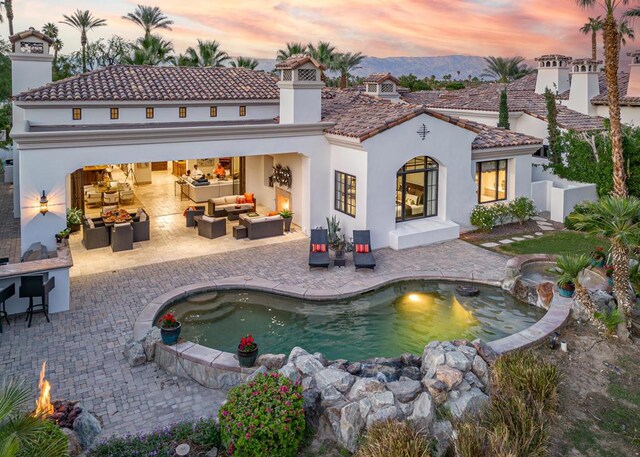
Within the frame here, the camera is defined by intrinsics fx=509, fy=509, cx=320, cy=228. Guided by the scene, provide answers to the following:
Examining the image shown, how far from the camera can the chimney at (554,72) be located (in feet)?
119

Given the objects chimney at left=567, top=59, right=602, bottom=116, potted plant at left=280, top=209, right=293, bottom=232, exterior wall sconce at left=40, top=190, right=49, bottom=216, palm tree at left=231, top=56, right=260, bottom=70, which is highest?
palm tree at left=231, top=56, right=260, bottom=70

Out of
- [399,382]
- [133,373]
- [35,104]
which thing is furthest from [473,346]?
[35,104]

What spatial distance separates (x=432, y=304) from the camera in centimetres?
1470

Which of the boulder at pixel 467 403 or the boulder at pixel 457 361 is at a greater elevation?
the boulder at pixel 457 361

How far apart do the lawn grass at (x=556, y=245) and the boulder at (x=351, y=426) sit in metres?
12.4

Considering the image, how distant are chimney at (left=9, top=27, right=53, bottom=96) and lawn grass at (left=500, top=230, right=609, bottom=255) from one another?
855 inches

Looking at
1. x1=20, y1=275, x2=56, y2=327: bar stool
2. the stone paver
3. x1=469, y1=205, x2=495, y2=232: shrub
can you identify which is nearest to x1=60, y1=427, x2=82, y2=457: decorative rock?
the stone paver

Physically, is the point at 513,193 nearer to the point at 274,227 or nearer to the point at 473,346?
the point at 274,227

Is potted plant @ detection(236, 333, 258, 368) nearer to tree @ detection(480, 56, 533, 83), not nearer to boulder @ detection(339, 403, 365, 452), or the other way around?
boulder @ detection(339, 403, 365, 452)

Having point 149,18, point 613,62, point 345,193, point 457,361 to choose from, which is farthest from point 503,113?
point 149,18

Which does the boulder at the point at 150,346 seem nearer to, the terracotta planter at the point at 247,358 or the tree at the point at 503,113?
the terracotta planter at the point at 247,358

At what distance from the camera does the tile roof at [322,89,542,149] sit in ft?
62.2

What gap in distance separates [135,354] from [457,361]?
6.65 meters

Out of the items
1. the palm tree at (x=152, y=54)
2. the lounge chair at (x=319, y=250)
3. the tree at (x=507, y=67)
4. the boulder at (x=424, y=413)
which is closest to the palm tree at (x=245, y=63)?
the palm tree at (x=152, y=54)
